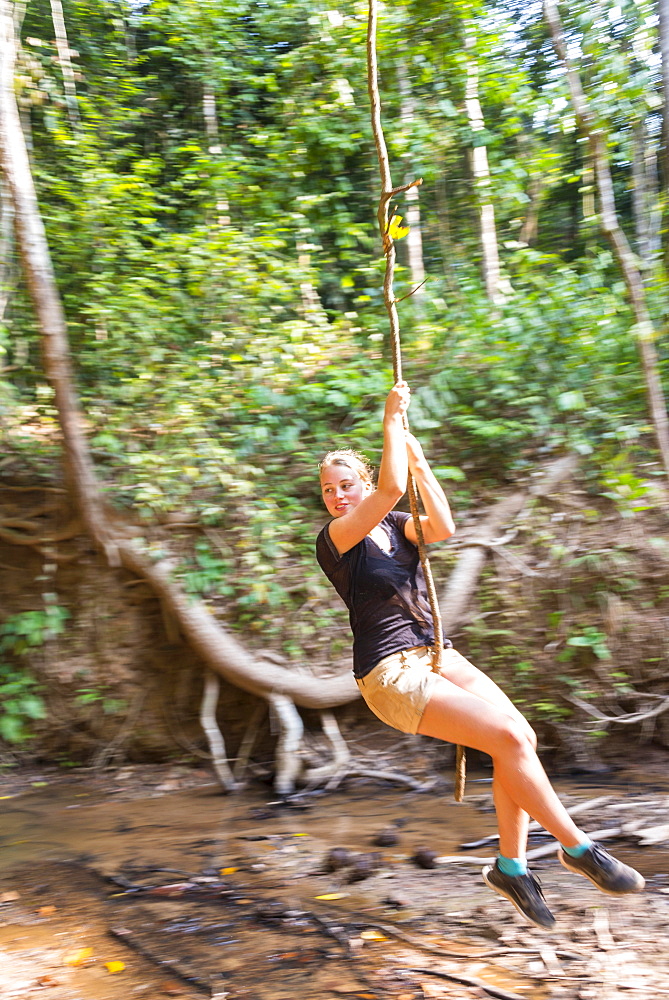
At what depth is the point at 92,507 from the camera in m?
6.07

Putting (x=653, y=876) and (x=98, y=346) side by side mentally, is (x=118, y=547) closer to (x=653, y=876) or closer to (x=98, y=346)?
(x=98, y=346)

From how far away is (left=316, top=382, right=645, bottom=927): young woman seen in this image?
9.10 ft

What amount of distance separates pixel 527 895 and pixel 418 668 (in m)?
0.85

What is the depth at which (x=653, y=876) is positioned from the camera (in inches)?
139

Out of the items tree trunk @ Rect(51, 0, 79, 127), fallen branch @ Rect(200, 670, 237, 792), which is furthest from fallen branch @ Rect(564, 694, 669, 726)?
tree trunk @ Rect(51, 0, 79, 127)

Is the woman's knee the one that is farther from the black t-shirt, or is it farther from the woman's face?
the woman's face

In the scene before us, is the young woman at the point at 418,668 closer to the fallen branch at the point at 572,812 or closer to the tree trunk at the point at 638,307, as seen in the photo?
the fallen branch at the point at 572,812

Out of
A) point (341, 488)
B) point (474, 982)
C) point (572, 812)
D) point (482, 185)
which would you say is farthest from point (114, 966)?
point (482, 185)

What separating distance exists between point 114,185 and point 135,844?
5118 mm

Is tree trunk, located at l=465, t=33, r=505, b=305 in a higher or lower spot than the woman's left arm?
higher

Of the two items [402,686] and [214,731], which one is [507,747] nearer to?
[402,686]

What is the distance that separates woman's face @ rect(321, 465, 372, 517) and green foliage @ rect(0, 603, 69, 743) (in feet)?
13.2

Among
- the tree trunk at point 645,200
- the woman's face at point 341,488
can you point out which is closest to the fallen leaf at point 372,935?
the woman's face at point 341,488

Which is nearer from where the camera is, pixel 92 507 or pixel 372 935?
pixel 372 935
